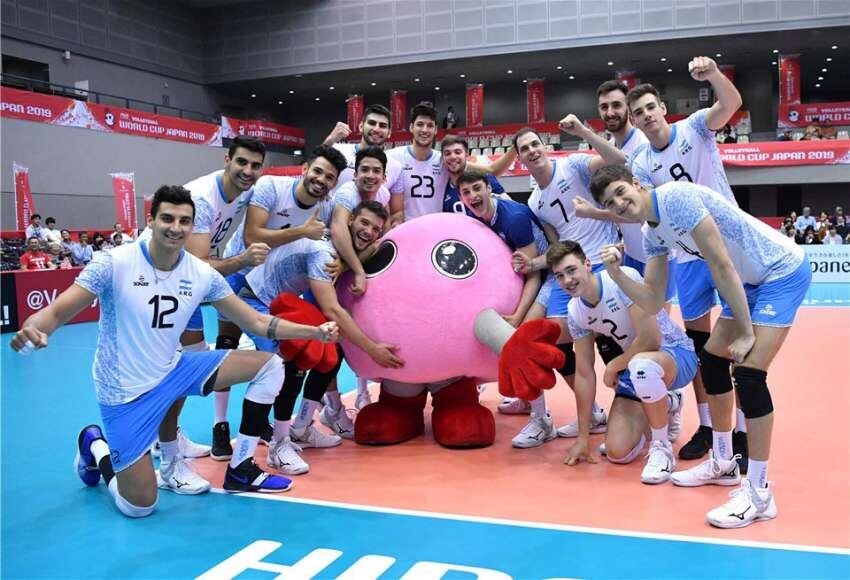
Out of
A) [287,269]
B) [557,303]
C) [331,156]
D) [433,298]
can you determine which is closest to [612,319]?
[557,303]

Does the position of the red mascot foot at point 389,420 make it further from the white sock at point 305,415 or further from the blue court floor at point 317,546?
the blue court floor at point 317,546

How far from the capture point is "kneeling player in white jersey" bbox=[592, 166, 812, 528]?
3330mm

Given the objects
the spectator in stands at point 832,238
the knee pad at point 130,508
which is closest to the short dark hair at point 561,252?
the knee pad at point 130,508

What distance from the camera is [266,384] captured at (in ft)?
→ 13.3

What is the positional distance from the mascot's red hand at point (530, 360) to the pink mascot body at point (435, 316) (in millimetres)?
505

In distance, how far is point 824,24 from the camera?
2030 centimetres

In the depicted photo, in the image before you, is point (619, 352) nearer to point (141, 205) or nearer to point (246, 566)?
point (246, 566)

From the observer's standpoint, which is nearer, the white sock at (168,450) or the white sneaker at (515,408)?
the white sock at (168,450)

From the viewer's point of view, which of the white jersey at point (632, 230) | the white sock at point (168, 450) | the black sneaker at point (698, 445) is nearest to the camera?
the white sock at point (168, 450)

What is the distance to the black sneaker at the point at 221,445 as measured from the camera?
4719 mm

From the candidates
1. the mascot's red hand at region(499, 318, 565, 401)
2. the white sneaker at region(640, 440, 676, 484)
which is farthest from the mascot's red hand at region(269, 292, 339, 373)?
the white sneaker at region(640, 440, 676, 484)

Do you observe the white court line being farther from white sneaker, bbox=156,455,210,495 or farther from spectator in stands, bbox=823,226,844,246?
spectator in stands, bbox=823,226,844,246

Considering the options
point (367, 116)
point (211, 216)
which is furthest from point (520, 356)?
→ point (367, 116)

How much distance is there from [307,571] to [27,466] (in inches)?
102
